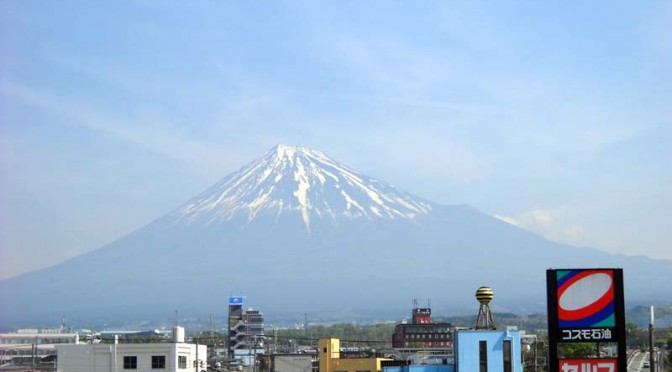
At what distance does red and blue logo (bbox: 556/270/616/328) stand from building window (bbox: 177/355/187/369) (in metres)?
36.3

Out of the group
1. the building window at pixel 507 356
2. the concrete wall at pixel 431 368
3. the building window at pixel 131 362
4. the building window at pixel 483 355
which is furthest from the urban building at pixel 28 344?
the building window at pixel 507 356

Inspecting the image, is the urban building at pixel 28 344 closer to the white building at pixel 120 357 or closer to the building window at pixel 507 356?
the white building at pixel 120 357

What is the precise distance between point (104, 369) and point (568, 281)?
37.0 metres

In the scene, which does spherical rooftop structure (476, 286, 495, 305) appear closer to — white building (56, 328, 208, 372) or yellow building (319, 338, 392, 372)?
yellow building (319, 338, 392, 372)

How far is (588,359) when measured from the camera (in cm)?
3256

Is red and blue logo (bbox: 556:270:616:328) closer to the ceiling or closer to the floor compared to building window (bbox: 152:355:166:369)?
closer to the ceiling

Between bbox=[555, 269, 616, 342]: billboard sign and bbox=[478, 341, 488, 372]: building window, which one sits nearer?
bbox=[555, 269, 616, 342]: billboard sign

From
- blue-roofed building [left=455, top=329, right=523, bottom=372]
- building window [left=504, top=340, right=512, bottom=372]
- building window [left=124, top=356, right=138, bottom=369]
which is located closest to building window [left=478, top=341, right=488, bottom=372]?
blue-roofed building [left=455, top=329, right=523, bottom=372]

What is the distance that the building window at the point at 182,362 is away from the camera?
2568 inches

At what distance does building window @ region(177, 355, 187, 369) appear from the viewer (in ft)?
214

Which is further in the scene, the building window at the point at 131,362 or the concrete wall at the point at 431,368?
the concrete wall at the point at 431,368

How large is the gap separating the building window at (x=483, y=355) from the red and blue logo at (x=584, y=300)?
101ft

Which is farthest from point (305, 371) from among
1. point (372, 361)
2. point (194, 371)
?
point (194, 371)

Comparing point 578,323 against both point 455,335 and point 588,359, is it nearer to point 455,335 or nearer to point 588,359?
point 588,359
